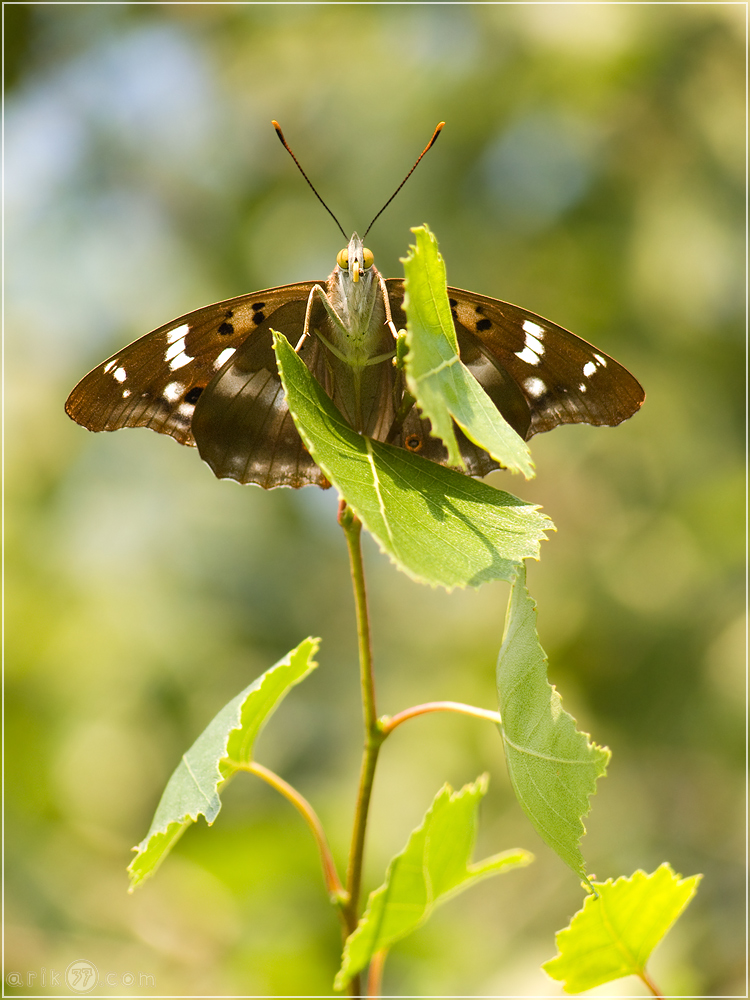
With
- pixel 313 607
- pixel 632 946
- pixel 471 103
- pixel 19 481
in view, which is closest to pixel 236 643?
pixel 313 607

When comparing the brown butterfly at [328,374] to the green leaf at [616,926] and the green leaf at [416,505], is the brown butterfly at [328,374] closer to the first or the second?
the green leaf at [416,505]

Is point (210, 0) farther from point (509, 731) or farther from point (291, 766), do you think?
point (509, 731)

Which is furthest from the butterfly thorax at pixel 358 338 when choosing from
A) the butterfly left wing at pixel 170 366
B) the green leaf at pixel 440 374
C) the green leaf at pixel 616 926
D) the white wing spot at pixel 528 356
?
the green leaf at pixel 616 926

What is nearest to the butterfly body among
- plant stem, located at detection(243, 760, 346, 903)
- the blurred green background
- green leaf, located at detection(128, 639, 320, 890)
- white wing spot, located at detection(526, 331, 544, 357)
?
white wing spot, located at detection(526, 331, 544, 357)

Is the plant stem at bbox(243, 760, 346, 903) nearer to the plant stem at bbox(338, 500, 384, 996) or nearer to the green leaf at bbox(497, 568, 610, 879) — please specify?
the plant stem at bbox(338, 500, 384, 996)

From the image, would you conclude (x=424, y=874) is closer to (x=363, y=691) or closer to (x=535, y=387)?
(x=363, y=691)

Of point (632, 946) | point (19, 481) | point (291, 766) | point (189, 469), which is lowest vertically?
point (632, 946)
